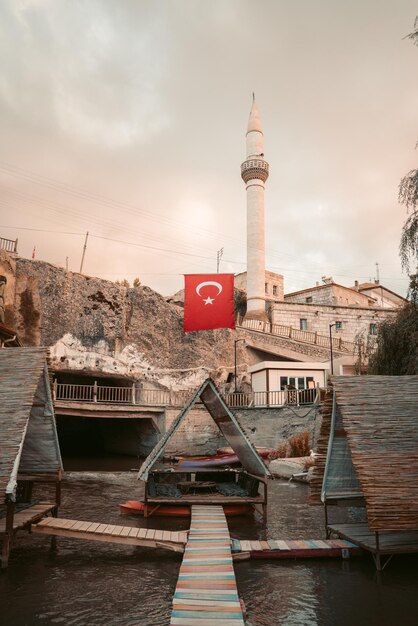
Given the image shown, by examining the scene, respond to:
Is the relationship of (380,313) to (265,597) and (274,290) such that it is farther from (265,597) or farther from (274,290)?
(265,597)

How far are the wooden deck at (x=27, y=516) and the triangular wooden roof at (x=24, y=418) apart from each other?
76 cm

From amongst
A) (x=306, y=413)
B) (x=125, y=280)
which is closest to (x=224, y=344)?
(x=125, y=280)

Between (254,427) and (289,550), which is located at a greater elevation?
(254,427)

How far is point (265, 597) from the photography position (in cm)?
750

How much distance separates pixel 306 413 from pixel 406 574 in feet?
63.1

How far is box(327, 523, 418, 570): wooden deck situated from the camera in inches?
328

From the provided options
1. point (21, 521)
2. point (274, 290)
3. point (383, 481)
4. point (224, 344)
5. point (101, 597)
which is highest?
point (274, 290)

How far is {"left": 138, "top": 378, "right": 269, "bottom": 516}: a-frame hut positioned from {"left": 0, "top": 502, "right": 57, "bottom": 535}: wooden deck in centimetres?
242

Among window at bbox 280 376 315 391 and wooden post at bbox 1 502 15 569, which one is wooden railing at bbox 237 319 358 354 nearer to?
window at bbox 280 376 315 391

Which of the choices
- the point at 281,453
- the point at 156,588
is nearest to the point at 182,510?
the point at 156,588

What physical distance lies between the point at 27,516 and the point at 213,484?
6110 mm

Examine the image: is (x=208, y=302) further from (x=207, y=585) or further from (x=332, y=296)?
(x=332, y=296)

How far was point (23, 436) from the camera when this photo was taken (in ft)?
26.3

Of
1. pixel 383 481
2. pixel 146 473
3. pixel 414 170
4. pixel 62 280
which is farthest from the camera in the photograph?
pixel 62 280
